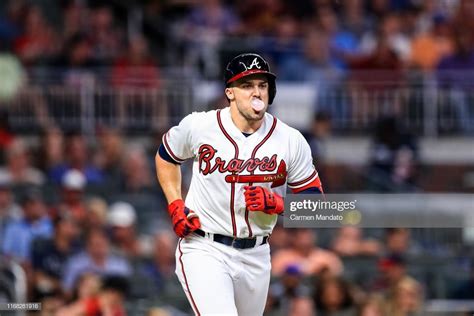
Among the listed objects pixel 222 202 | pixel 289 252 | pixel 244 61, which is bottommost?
pixel 289 252

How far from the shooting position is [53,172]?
1512 cm

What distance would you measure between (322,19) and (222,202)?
8690mm

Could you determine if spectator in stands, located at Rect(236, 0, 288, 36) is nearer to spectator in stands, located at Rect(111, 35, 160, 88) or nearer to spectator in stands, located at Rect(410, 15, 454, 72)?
spectator in stands, located at Rect(111, 35, 160, 88)

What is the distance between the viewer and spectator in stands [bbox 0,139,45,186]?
49.0ft

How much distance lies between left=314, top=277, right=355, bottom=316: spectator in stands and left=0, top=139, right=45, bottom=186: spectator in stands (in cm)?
361

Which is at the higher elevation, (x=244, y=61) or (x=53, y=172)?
(x=244, y=61)

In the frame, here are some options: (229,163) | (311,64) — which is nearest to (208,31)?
(311,64)

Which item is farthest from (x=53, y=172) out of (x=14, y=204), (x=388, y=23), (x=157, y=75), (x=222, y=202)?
(x=222, y=202)

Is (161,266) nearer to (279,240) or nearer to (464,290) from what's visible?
(279,240)

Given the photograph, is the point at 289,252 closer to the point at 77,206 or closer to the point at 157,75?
the point at 77,206

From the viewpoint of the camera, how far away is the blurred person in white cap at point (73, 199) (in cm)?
1426

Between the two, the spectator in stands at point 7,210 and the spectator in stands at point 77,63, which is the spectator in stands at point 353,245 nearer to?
the spectator in stands at point 7,210

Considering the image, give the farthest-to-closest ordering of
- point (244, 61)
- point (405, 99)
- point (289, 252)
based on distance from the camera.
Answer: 1. point (405, 99)
2. point (289, 252)
3. point (244, 61)

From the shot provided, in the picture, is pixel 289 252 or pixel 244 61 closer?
pixel 244 61
